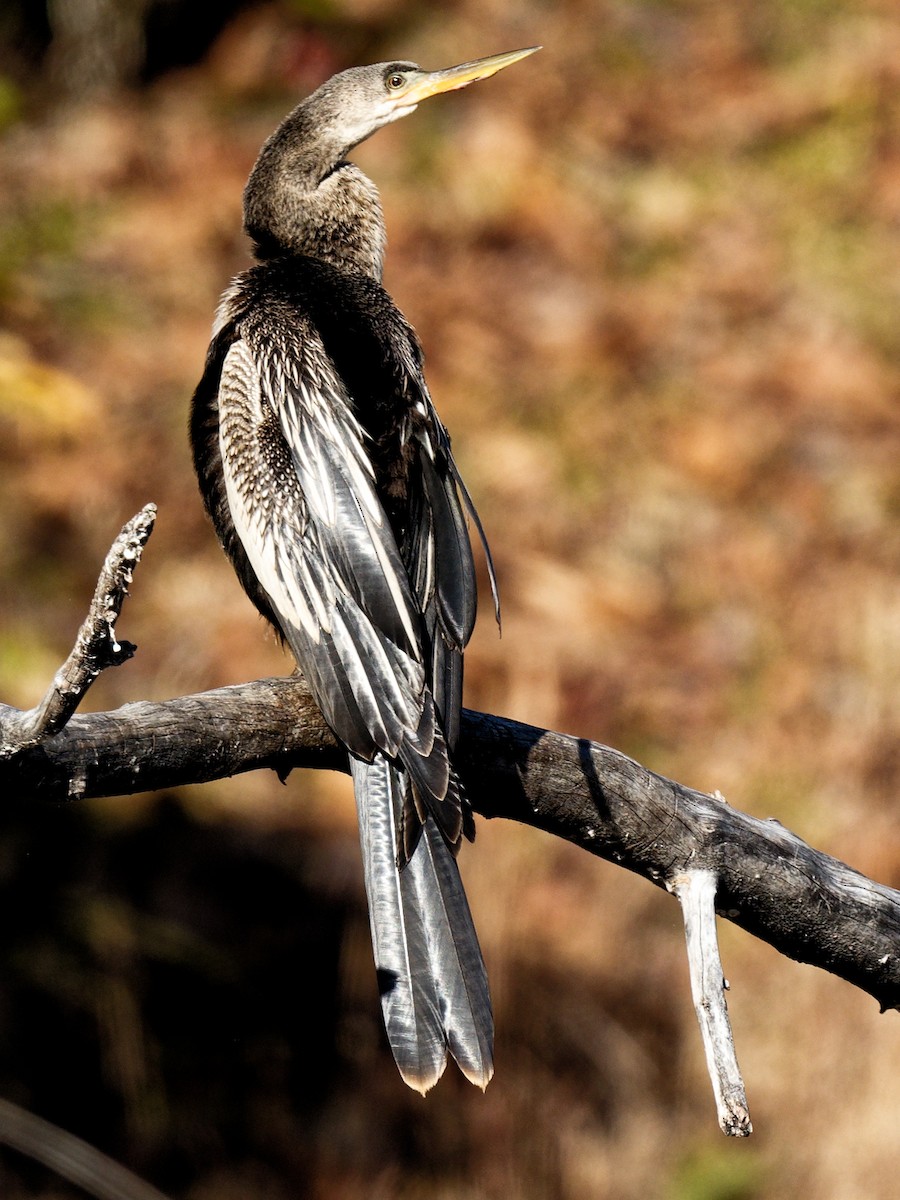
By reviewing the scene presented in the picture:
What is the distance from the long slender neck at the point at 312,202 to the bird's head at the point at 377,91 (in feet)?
0.15

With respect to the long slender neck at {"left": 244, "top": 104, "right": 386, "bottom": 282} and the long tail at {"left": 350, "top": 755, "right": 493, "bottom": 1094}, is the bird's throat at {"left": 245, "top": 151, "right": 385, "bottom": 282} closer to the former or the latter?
the long slender neck at {"left": 244, "top": 104, "right": 386, "bottom": 282}

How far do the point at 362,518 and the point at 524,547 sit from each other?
3956mm

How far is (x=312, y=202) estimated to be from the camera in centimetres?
377

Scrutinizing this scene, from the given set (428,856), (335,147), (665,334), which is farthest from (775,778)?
(428,856)

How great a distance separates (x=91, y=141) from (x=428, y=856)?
675 centimetres

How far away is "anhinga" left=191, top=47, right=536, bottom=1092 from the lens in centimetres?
249

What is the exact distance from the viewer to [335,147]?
383 cm

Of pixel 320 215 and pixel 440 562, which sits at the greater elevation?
pixel 320 215

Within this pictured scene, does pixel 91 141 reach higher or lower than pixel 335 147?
higher

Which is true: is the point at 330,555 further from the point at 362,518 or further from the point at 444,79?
the point at 444,79

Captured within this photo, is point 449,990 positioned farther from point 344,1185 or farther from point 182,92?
point 182,92

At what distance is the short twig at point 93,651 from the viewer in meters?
1.95

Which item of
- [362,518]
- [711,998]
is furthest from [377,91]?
[711,998]

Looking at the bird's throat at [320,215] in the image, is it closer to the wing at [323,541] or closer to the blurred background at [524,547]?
the wing at [323,541]
